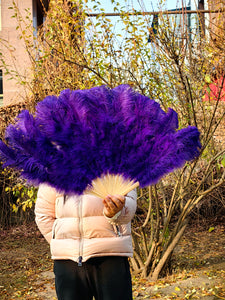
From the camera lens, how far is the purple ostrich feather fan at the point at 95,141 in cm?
234

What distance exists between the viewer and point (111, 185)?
7.58 ft

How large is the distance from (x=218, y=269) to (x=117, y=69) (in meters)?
3.16

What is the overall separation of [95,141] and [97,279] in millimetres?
848

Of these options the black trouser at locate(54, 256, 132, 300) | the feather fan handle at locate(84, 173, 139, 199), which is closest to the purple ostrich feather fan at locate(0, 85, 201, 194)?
the feather fan handle at locate(84, 173, 139, 199)

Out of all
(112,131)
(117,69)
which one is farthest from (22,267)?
(112,131)

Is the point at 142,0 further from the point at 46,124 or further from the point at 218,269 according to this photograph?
the point at 218,269

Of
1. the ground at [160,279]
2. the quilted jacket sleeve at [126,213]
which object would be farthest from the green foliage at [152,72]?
the quilted jacket sleeve at [126,213]

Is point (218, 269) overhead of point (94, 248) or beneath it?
beneath

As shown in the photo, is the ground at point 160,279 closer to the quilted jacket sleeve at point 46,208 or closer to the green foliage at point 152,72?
the green foliage at point 152,72

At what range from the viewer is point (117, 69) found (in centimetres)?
504

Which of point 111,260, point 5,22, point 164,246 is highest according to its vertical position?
point 5,22

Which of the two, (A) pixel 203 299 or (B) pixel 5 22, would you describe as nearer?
(A) pixel 203 299

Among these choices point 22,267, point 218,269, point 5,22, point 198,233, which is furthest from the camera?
point 5,22

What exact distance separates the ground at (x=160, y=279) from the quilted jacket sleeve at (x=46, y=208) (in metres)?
2.50
